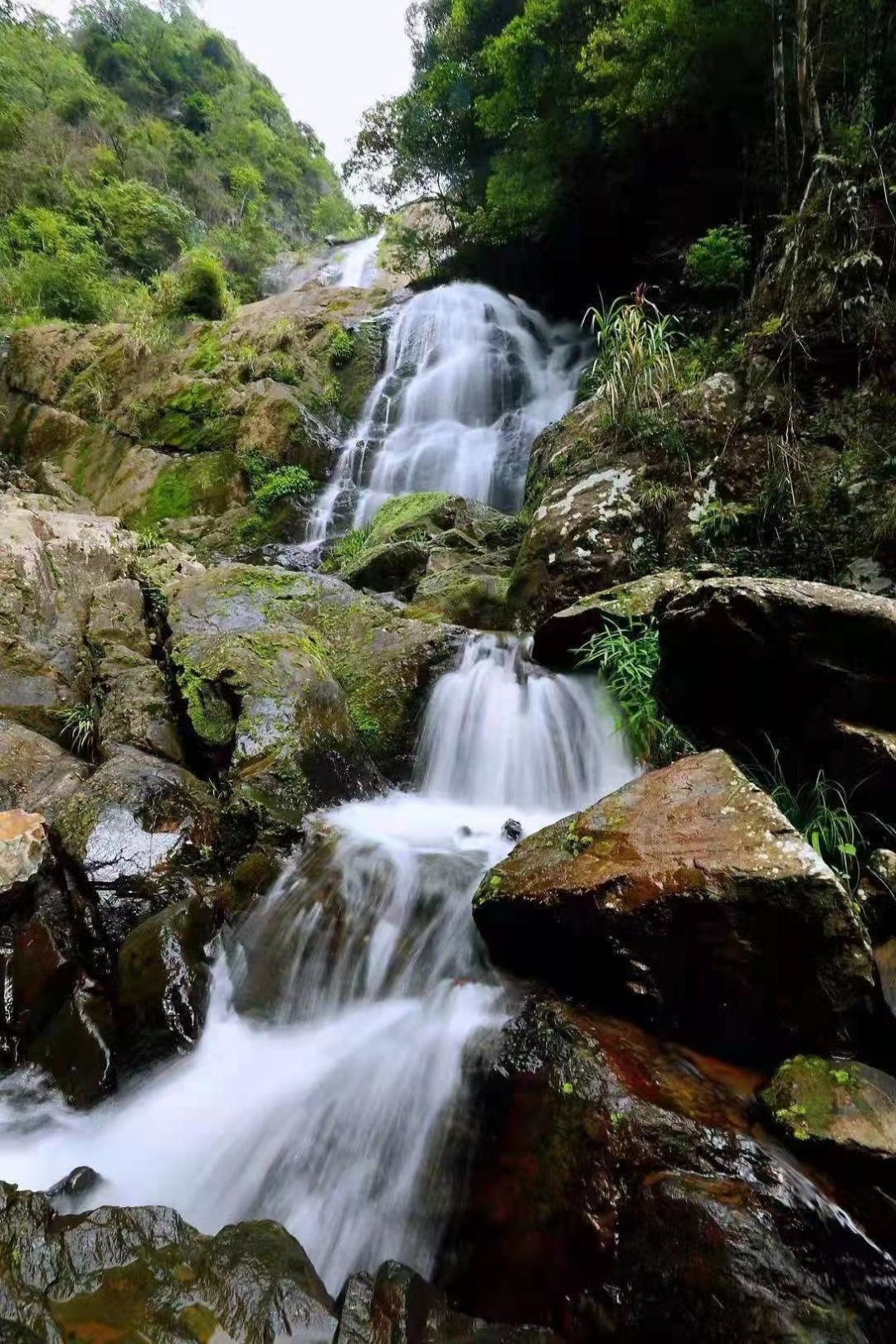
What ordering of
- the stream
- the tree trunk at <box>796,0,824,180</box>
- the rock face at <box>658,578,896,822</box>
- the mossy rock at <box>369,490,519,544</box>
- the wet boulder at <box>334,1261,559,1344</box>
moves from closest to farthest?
the wet boulder at <box>334,1261,559,1344</box> → the stream → the rock face at <box>658,578,896,822</box> → the tree trunk at <box>796,0,824,180</box> → the mossy rock at <box>369,490,519,544</box>

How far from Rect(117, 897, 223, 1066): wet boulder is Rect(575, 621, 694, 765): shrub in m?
2.96

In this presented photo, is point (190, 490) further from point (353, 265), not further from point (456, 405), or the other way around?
point (353, 265)

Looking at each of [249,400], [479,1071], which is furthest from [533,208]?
[479,1071]

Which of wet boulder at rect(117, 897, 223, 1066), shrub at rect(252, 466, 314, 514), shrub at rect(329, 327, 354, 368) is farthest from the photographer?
shrub at rect(329, 327, 354, 368)

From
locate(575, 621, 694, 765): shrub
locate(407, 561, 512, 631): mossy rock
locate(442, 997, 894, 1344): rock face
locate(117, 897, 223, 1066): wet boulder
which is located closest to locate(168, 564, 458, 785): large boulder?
locate(407, 561, 512, 631): mossy rock

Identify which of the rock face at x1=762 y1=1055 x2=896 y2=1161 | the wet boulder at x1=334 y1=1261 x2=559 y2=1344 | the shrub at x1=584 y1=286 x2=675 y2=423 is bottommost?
the wet boulder at x1=334 y1=1261 x2=559 y2=1344

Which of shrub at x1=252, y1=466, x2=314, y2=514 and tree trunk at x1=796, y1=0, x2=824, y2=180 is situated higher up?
tree trunk at x1=796, y1=0, x2=824, y2=180

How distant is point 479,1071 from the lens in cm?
254

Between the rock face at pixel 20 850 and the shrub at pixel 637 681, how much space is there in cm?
360

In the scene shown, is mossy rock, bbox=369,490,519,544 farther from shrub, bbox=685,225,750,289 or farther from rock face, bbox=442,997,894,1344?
rock face, bbox=442,997,894,1344

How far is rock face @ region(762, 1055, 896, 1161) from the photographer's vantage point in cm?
195

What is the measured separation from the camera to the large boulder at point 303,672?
4.21 m

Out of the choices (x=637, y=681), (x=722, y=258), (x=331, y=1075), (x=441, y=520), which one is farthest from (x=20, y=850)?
(x=722, y=258)

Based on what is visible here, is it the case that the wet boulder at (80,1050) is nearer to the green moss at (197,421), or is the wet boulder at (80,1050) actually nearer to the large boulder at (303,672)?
the large boulder at (303,672)
